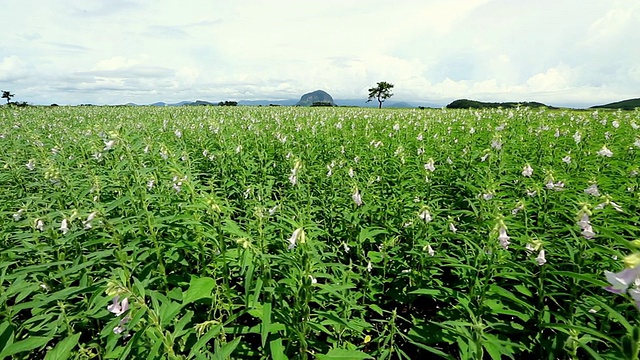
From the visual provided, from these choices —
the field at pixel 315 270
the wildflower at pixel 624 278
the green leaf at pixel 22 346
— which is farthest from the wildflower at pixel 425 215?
the green leaf at pixel 22 346

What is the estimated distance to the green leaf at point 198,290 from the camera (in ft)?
7.65

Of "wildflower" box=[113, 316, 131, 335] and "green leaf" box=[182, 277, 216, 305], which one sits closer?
"wildflower" box=[113, 316, 131, 335]

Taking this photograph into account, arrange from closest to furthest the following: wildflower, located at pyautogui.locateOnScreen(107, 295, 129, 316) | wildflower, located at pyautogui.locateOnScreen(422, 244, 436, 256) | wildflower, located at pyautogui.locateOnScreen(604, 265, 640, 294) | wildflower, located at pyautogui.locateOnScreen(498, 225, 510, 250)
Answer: wildflower, located at pyautogui.locateOnScreen(604, 265, 640, 294)
wildflower, located at pyautogui.locateOnScreen(107, 295, 129, 316)
wildflower, located at pyautogui.locateOnScreen(498, 225, 510, 250)
wildflower, located at pyautogui.locateOnScreen(422, 244, 436, 256)

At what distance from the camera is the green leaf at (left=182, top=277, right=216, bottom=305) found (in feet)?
7.65

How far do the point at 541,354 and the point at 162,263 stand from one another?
364cm

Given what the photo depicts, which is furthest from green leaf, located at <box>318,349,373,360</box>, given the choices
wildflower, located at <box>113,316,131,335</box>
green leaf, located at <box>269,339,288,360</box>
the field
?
wildflower, located at <box>113,316,131,335</box>

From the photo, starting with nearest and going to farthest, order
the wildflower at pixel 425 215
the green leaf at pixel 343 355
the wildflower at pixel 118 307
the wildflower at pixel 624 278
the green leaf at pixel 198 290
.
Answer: the wildflower at pixel 624 278 → the wildflower at pixel 118 307 → the green leaf at pixel 343 355 → the green leaf at pixel 198 290 → the wildflower at pixel 425 215

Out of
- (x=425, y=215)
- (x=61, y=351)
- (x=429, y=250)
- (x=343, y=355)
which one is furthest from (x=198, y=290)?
(x=425, y=215)

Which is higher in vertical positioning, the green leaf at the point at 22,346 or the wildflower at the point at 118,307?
the wildflower at the point at 118,307

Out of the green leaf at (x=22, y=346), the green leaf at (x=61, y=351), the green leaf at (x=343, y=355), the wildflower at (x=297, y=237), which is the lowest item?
the green leaf at (x=343, y=355)

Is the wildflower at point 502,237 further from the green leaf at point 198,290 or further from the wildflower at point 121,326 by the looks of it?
the wildflower at point 121,326

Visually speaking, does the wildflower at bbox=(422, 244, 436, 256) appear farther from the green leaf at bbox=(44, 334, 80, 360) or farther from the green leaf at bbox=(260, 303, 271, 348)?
the green leaf at bbox=(44, 334, 80, 360)

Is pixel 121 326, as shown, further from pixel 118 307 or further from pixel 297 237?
pixel 297 237

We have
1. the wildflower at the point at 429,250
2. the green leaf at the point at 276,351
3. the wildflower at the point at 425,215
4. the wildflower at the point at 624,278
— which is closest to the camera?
the wildflower at the point at 624,278
